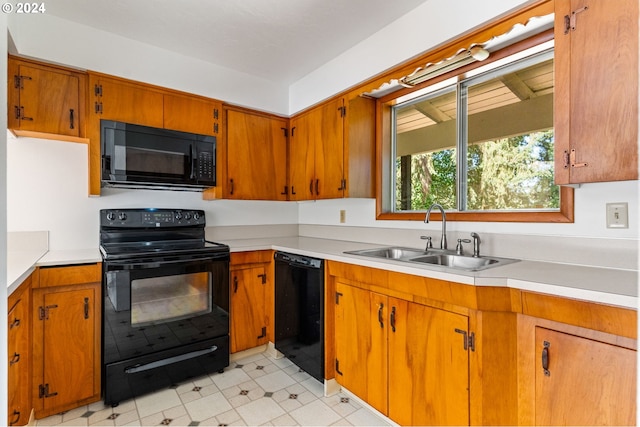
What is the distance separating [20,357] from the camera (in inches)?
64.9

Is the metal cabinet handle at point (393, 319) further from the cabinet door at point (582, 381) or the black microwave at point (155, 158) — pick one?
the black microwave at point (155, 158)

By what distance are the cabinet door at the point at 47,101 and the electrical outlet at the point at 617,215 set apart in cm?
302

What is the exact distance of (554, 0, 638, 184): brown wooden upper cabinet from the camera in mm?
1196

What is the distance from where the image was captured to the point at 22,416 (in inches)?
64.8

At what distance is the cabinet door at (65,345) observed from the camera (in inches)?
71.6

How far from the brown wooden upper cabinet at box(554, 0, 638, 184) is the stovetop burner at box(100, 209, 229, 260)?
210 centimetres

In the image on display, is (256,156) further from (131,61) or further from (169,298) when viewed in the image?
(169,298)

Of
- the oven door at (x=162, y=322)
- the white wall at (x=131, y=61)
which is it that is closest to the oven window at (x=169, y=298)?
the oven door at (x=162, y=322)

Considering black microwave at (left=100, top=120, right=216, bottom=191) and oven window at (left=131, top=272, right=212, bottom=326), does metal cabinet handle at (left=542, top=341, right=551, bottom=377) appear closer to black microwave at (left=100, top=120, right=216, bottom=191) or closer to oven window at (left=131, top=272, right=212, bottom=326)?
oven window at (left=131, top=272, right=212, bottom=326)

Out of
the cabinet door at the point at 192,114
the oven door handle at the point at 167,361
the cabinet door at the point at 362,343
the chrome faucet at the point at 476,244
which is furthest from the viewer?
the cabinet door at the point at 192,114

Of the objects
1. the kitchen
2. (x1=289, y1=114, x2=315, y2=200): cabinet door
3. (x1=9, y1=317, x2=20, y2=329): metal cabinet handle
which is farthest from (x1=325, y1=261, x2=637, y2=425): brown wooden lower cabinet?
(x1=9, y1=317, x2=20, y2=329): metal cabinet handle

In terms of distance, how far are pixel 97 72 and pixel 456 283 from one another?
8.35ft

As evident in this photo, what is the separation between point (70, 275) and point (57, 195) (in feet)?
2.42

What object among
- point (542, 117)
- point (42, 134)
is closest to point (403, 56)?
point (542, 117)
